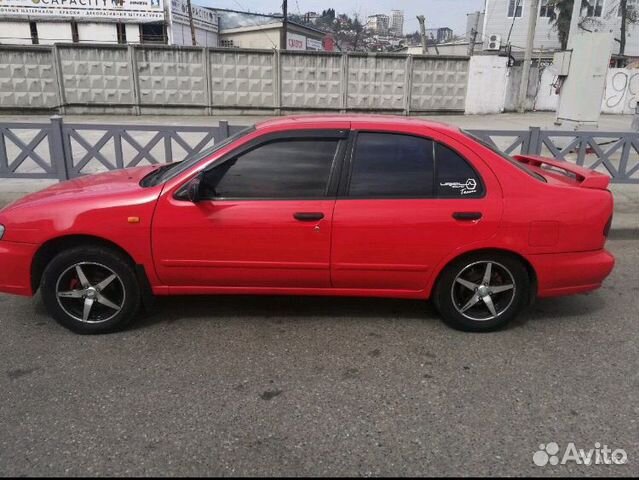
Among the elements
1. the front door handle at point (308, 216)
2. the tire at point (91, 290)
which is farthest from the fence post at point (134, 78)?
the front door handle at point (308, 216)

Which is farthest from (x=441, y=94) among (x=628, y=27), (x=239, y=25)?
(x=628, y=27)

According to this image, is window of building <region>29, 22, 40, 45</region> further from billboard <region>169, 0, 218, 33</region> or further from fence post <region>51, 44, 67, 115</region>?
fence post <region>51, 44, 67, 115</region>

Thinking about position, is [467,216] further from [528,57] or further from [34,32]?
[34,32]

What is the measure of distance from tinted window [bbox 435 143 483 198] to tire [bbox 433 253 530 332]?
466mm

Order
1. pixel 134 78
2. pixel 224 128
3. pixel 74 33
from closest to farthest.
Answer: pixel 224 128
pixel 134 78
pixel 74 33

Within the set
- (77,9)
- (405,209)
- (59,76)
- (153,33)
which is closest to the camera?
(405,209)

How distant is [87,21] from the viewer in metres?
28.5

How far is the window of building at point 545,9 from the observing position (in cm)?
4147

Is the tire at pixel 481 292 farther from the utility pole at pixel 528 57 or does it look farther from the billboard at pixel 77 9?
the billboard at pixel 77 9

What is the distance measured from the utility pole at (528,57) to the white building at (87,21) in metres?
18.9

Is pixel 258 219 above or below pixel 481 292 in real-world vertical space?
above

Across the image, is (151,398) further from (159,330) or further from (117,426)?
(159,330)

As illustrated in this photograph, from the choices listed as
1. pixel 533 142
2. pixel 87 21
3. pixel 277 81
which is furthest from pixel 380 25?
pixel 533 142

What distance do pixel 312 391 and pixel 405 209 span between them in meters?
1.40
